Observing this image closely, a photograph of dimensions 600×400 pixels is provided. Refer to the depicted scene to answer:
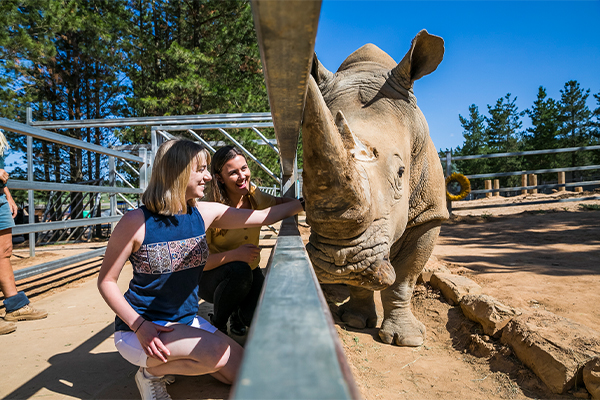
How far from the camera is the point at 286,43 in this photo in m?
0.73

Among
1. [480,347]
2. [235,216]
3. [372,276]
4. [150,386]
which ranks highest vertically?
[235,216]

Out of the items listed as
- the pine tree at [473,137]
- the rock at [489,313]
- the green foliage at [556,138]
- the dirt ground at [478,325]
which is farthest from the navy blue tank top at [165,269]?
the pine tree at [473,137]

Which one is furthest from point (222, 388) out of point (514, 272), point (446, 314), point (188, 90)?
point (188, 90)

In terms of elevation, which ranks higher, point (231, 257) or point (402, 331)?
point (231, 257)

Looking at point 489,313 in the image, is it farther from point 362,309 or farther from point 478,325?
point 362,309

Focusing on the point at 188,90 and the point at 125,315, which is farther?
the point at 188,90

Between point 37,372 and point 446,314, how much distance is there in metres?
3.63

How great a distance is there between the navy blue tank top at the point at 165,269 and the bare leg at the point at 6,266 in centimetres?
224

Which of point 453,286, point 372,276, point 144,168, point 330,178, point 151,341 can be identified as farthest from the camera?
point 144,168

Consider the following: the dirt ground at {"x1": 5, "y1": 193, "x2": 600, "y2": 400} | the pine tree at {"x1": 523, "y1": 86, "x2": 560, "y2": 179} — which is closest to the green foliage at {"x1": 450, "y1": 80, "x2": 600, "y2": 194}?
the pine tree at {"x1": 523, "y1": 86, "x2": 560, "y2": 179}

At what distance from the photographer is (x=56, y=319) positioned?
141 inches

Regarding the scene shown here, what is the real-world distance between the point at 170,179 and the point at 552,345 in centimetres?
272

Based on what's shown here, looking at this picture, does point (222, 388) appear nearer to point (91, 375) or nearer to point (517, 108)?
point (91, 375)

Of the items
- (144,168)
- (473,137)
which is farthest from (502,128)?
(144,168)
